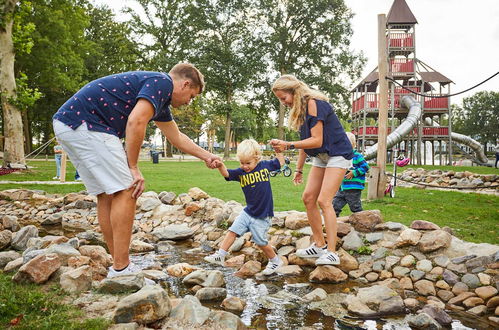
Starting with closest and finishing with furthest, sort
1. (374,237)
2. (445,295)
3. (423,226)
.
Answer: (445,295) < (423,226) < (374,237)

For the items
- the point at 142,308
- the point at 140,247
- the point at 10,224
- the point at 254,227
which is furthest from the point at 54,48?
the point at 142,308

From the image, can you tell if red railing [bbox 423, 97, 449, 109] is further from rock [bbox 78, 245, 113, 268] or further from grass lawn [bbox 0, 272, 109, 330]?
grass lawn [bbox 0, 272, 109, 330]

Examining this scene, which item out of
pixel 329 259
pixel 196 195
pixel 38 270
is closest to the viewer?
pixel 38 270

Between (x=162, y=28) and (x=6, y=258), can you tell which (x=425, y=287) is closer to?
(x=6, y=258)

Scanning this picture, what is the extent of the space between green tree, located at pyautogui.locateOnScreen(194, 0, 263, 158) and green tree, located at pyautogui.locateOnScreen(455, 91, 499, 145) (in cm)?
5106

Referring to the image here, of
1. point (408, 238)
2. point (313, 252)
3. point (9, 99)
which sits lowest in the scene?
point (313, 252)

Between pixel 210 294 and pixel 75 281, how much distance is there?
43.3 inches

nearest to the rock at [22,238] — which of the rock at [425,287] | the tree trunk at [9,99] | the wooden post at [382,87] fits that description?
the rock at [425,287]

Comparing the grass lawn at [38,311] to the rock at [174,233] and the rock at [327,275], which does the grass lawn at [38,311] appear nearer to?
the rock at [327,275]

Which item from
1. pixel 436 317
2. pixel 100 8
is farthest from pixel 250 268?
pixel 100 8

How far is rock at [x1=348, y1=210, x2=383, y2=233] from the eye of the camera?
4.78 m

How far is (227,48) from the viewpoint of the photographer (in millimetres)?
30391

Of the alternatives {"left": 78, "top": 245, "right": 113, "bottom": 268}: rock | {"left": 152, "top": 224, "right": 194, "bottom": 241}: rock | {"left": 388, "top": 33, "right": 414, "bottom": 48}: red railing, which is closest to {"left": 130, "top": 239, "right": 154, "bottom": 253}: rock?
{"left": 152, "top": 224, "right": 194, "bottom": 241}: rock

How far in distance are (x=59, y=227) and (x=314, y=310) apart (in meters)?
5.32
